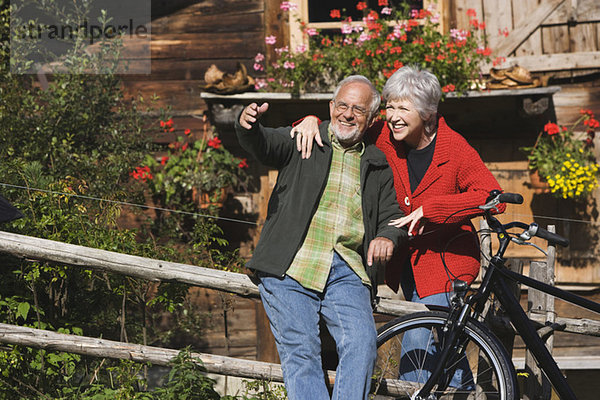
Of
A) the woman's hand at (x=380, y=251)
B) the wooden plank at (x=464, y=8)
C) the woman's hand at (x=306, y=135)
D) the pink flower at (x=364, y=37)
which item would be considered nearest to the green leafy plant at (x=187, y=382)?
the woman's hand at (x=380, y=251)

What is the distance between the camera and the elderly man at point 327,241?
284cm

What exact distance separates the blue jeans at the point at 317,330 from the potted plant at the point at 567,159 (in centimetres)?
371

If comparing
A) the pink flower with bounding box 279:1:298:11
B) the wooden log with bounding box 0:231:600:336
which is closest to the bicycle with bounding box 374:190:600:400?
the wooden log with bounding box 0:231:600:336

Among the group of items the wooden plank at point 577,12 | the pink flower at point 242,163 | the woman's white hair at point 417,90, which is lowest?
the pink flower at point 242,163

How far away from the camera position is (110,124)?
6.04 metres

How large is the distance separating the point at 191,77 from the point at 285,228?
404 cm

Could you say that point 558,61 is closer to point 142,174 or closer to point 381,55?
point 381,55

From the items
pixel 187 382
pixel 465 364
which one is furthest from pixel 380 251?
pixel 187 382

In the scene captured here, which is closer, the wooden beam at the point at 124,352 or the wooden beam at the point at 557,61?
the wooden beam at the point at 124,352

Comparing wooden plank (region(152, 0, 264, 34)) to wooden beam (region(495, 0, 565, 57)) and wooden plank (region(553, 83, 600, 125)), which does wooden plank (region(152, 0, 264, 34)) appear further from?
wooden plank (region(553, 83, 600, 125))

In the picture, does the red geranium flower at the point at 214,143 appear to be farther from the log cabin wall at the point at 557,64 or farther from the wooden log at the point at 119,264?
the wooden log at the point at 119,264

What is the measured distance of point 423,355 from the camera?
11.0 ft

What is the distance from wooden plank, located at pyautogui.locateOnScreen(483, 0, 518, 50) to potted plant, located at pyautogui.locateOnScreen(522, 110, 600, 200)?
1.02 meters

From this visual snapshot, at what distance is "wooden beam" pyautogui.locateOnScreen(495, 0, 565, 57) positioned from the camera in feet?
20.9
